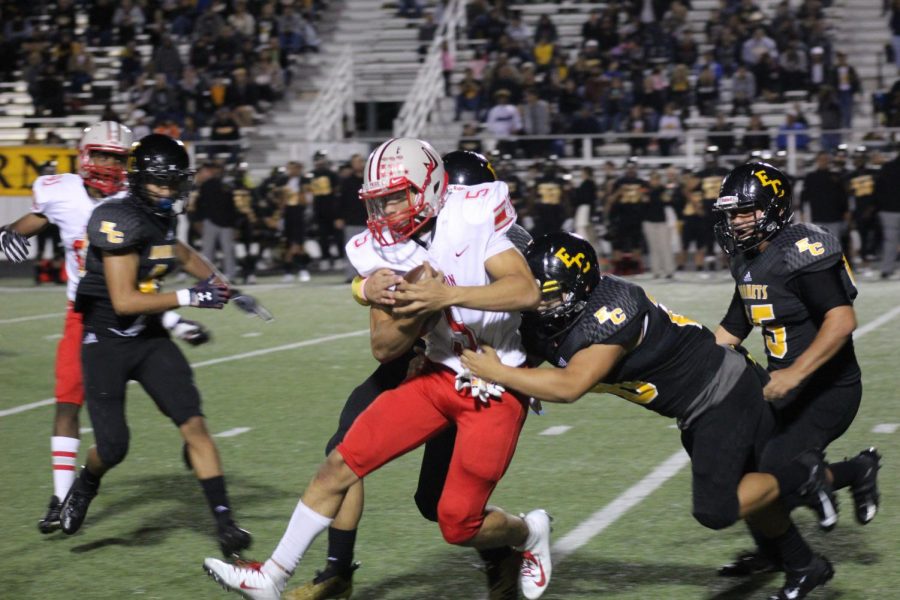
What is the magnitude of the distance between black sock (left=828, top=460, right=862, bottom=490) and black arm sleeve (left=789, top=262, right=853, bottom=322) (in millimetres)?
560

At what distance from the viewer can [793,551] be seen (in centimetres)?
429

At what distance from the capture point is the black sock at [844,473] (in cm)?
468

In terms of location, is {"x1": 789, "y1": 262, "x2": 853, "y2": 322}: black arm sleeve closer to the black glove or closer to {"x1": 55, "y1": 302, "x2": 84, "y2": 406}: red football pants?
the black glove

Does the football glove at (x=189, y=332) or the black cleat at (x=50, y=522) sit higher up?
the football glove at (x=189, y=332)

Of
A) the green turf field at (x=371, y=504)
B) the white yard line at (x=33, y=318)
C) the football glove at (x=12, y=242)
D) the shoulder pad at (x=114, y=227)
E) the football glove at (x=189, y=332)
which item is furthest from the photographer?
the white yard line at (x=33, y=318)

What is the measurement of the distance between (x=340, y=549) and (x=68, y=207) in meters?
2.34

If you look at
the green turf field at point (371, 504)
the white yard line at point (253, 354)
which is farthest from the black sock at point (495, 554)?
the white yard line at point (253, 354)

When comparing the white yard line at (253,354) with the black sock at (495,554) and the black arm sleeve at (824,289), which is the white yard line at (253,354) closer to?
the black sock at (495,554)

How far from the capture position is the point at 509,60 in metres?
21.5

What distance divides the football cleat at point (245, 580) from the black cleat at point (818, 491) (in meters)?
1.75

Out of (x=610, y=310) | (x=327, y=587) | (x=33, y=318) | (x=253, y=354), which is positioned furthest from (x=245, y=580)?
(x=33, y=318)

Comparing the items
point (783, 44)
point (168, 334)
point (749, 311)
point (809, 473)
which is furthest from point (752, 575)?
point (783, 44)

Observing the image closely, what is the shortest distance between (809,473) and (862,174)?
1330cm

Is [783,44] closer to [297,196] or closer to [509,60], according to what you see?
[509,60]
